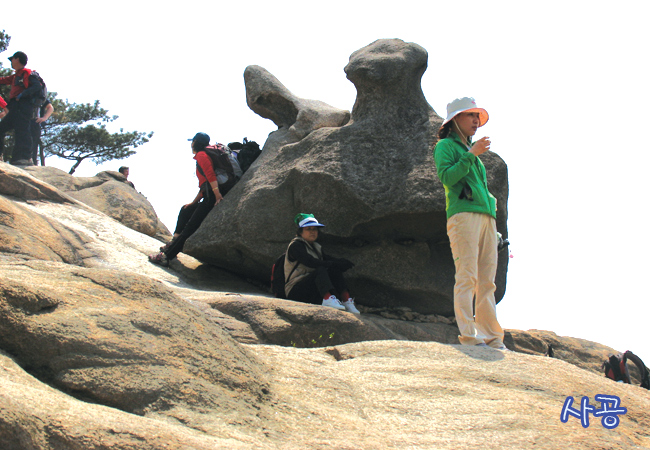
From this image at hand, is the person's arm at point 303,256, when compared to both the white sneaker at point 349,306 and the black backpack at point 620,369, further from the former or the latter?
the black backpack at point 620,369

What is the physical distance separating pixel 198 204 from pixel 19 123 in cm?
530

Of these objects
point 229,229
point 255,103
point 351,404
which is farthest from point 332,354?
point 255,103

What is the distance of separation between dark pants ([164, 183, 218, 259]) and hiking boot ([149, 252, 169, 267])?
0.07 meters

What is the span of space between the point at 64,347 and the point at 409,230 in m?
6.14

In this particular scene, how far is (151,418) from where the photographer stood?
9.21 feet

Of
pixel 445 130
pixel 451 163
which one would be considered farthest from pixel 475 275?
pixel 445 130

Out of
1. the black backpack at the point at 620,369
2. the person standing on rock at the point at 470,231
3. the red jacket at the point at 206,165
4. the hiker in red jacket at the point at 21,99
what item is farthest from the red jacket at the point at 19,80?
the black backpack at the point at 620,369

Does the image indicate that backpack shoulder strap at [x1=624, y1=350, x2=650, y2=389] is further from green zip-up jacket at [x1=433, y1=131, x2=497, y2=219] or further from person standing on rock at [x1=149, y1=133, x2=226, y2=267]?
person standing on rock at [x1=149, y1=133, x2=226, y2=267]

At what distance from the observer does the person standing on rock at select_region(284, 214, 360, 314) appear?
7406 millimetres

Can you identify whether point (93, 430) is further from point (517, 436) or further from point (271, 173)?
point (271, 173)

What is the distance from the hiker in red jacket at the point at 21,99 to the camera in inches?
489

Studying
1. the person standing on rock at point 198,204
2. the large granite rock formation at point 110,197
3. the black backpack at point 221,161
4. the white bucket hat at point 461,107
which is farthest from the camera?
the large granite rock formation at point 110,197

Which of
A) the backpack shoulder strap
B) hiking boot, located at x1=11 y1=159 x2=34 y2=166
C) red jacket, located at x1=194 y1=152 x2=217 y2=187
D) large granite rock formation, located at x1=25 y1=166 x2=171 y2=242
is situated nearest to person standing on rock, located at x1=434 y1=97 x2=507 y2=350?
the backpack shoulder strap

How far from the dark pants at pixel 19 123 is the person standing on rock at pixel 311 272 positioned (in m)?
7.93
